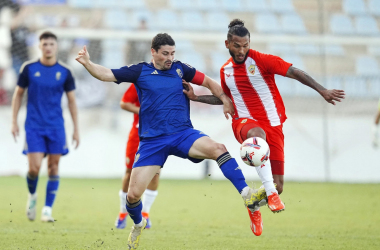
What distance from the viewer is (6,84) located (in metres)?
16.1

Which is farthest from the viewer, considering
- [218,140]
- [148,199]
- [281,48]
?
[281,48]

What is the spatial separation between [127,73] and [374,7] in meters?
13.6

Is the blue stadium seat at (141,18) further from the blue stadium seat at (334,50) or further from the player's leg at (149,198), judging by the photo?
the player's leg at (149,198)

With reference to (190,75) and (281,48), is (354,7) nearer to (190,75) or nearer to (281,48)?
(281,48)

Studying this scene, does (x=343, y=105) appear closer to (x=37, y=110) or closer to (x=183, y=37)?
(x=183, y=37)

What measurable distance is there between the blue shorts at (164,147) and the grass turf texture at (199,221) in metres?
0.99

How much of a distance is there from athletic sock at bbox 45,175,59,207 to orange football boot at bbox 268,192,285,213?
A: 3.85 metres

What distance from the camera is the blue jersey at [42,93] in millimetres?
7996

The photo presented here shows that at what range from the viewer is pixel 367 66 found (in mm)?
16453

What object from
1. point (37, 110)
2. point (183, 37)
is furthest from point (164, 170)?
point (37, 110)

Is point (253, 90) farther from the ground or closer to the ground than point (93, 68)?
closer to the ground

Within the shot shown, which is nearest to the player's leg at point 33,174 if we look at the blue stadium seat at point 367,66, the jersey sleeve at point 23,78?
the jersey sleeve at point 23,78

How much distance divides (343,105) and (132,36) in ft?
21.4

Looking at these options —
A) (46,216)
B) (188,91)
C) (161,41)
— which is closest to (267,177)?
(188,91)
